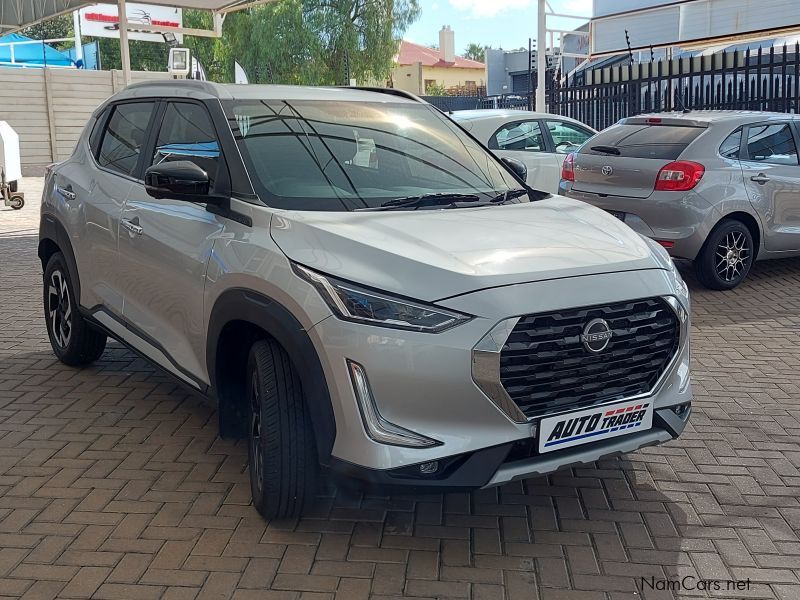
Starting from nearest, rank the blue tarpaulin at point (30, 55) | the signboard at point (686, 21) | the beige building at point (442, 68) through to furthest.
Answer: the signboard at point (686, 21), the blue tarpaulin at point (30, 55), the beige building at point (442, 68)

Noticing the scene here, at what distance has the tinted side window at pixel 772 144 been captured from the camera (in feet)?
28.3

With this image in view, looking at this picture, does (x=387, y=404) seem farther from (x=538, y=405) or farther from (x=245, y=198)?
(x=245, y=198)

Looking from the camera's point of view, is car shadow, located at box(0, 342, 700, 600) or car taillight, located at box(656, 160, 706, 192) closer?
car shadow, located at box(0, 342, 700, 600)

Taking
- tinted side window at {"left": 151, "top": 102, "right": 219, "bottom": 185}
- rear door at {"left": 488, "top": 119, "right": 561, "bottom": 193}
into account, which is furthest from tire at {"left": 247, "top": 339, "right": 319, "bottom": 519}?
rear door at {"left": 488, "top": 119, "right": 561, "bottom": 193}

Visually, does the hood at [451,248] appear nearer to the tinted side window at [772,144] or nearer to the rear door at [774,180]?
the rear door at [774,180]

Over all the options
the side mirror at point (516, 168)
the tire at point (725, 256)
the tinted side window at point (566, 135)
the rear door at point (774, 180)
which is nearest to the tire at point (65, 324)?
the side mirror at point (516, 168)

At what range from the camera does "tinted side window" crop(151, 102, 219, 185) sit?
423 cm

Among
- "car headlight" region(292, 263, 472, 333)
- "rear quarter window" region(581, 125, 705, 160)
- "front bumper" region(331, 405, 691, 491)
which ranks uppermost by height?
"rear quarter window" region(581, 125, 705, 160)

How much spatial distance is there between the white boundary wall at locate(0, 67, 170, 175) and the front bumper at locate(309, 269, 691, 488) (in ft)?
81.0

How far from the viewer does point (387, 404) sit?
3.16 m

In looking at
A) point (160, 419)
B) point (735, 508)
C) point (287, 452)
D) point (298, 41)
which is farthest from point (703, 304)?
point (298, 41)

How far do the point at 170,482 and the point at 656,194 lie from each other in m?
5.54

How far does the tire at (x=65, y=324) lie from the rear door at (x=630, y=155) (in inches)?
196

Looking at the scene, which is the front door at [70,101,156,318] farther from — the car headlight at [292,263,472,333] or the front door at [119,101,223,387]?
the car headlight at [292,263,472,333]
